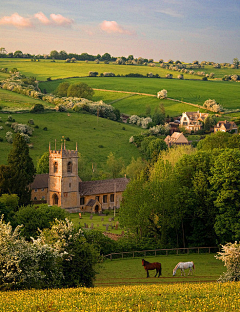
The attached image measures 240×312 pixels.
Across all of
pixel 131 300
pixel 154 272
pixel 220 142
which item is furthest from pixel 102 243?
pixel 220 142

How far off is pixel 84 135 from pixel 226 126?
1932 inches

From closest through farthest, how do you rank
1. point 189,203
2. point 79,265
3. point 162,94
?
point 79,265 < point 189,203 < point 162,94

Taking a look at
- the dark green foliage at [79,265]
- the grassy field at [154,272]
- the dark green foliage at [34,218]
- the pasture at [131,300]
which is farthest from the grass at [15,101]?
the pasture at [131,300]

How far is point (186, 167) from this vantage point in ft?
192

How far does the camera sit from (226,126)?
5876 inches

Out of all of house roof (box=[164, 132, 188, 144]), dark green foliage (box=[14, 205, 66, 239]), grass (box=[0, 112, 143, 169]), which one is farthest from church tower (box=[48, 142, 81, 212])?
house roof (box=[164, 132, 188, 144])

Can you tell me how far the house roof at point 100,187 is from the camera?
84625mm

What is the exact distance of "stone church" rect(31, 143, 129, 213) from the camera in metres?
81.4

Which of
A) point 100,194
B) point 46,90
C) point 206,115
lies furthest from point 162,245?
point 46,90

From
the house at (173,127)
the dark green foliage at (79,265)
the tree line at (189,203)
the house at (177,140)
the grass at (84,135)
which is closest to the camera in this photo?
the dark green foliage at (79,265)

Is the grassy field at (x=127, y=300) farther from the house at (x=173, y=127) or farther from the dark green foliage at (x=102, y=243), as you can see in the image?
the house at (x=173, y=127)

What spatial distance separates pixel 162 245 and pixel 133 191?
27.2 ft

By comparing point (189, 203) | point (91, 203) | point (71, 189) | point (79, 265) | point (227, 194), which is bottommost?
point (91, 203)

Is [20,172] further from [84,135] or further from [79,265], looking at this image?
[84,135]
